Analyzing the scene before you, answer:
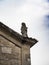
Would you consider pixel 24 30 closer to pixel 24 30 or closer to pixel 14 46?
pixel 24 30

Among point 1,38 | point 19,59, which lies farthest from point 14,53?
point 1,38

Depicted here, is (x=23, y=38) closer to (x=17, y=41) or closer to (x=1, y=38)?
(x=17, y=41)

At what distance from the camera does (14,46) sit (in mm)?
11539

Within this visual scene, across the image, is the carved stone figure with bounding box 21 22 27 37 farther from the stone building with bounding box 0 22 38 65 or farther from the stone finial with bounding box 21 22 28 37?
the stone building with bounding box 0 22 38 65

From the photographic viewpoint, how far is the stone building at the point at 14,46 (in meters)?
11.2

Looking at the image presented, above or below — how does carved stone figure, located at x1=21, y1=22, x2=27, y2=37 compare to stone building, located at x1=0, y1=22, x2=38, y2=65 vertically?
above

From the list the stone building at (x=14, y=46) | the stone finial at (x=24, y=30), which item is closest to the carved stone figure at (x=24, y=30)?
the stone finial at (x=24, y=30)

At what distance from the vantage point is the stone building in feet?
36.8

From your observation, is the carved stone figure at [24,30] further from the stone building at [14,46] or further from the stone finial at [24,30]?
the stone building at [14,46]

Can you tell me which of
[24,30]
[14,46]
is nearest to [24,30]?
[24,30]

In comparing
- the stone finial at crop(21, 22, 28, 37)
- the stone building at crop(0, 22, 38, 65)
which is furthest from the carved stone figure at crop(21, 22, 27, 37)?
the stone building at crop(0, 22, 38, 65)

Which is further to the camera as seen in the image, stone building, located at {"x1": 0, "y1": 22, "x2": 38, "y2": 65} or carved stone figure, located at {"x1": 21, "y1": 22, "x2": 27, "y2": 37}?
carved stone figure, located at {"x1": 21, "y1": 22, "x2": 27, "y2": 37}

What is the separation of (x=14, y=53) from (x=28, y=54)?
94 cm

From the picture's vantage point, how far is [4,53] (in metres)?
11.2
